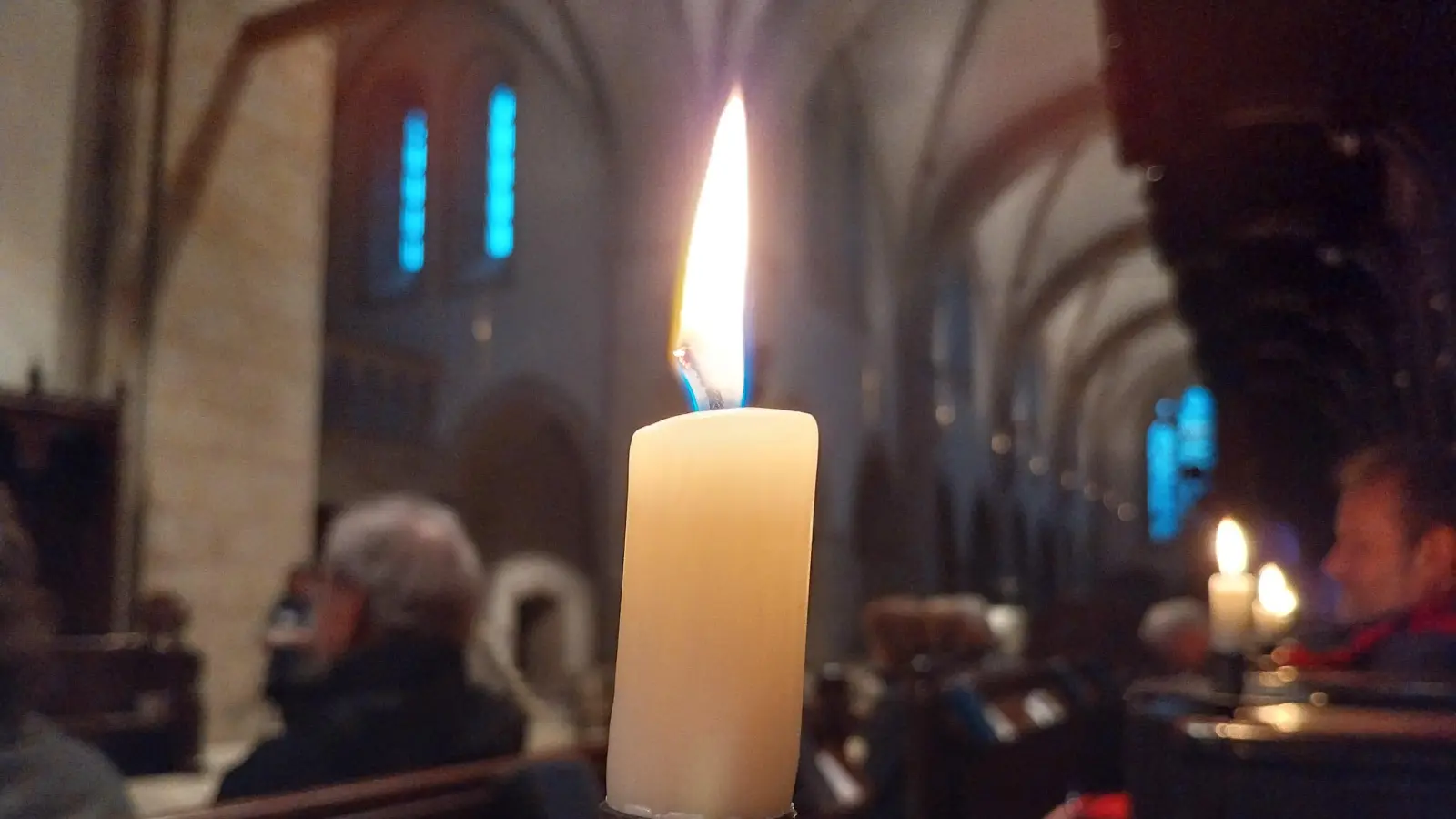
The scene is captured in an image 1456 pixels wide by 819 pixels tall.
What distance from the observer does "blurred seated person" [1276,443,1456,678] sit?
1.79 m

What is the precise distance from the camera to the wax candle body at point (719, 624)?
39 centimetres

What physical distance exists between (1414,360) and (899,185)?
305 centimetres

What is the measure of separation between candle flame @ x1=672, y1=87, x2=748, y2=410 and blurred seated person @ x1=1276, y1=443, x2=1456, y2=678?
5.62 feet

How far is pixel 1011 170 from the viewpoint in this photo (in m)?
5.52

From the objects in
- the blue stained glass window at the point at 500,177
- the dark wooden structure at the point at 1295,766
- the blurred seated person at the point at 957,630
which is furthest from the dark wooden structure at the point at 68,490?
the blurred seated person at the point at 957,630

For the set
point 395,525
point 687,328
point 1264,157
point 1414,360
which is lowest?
point 395,525

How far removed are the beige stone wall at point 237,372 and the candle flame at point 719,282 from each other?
132 centimetres

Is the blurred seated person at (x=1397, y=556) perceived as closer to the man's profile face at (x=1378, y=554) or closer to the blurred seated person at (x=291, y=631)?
the man's profile face at (x=1378, y=554)

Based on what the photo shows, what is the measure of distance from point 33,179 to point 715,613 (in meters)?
1.39

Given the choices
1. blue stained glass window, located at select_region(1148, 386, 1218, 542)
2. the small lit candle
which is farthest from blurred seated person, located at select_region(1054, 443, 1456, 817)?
blue stained glass window, located at select_region(1148, 386, 1218, 542)

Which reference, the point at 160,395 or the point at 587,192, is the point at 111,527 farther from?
the point at 587,192

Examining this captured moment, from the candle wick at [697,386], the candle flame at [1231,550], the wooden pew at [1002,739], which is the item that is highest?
the candle wick at [697,386]

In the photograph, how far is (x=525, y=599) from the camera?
2.46m

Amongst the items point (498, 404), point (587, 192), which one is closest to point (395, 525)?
point (498, 404)
